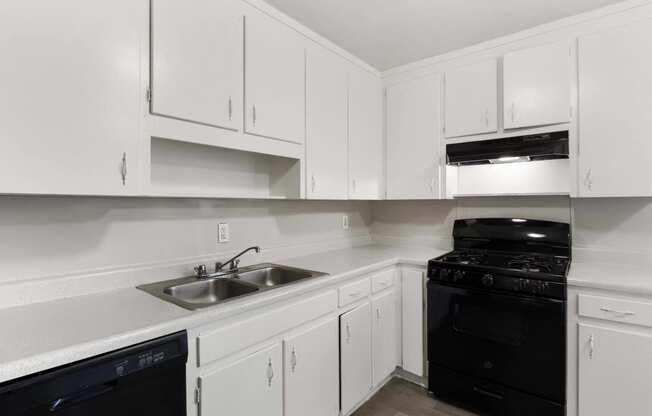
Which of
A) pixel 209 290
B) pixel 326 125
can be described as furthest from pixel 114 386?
pixel 326 125

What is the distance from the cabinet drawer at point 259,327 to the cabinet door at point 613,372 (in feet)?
4.63

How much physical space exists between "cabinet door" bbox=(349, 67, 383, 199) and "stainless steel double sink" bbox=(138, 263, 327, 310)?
84 cm

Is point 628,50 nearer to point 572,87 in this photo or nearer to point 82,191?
point 572,87

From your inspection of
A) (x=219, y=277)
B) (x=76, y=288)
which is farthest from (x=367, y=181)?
(x=76, y=288)

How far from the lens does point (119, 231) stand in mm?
1608

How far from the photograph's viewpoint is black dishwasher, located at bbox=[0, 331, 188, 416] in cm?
88

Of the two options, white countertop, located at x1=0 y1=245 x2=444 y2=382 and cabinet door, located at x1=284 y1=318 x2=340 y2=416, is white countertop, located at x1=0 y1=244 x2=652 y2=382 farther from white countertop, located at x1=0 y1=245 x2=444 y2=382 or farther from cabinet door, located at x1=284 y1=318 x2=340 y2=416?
cabinet door, located at x1=284 y1=318 x2=340 y2=416

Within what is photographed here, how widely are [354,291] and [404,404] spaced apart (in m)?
0.92

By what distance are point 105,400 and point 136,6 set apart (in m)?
1.44

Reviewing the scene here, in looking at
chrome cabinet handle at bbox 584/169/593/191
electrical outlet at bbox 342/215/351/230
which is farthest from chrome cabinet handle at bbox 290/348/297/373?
chrome cabinet handle at bbox 584/169/593/191

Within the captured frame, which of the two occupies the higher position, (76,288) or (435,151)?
(435,151)

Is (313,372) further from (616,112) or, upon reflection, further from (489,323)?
(616,112)

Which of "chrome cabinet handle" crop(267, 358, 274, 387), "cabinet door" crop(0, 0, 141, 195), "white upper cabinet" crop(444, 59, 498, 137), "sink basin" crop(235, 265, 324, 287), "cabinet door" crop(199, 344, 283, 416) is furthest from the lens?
"white upper cabinet" crop(444, 59, 498, 137)

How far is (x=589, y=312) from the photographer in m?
1.78
